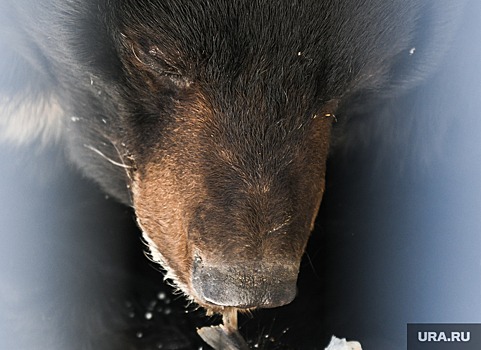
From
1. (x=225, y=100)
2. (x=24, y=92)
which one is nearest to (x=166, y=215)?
(x=225, y=100)


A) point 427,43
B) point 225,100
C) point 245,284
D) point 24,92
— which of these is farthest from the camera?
point 24,92

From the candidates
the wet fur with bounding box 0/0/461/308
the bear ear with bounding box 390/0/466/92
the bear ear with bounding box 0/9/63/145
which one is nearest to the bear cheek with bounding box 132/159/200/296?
the wet fur with bounding box 0/0/461/308

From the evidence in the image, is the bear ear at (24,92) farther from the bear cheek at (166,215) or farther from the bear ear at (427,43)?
the bear ear at (427,43)

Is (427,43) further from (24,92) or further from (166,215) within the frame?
(24,92)

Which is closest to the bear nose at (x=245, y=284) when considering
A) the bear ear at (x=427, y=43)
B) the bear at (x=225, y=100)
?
the bear at (x=225, y=100)

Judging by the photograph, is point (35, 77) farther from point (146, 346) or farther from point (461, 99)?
point (461, 99)

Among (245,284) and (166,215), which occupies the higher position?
(166,215)

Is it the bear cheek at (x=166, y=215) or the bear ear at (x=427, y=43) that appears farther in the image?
the bear ear at (x=427, y=43)
